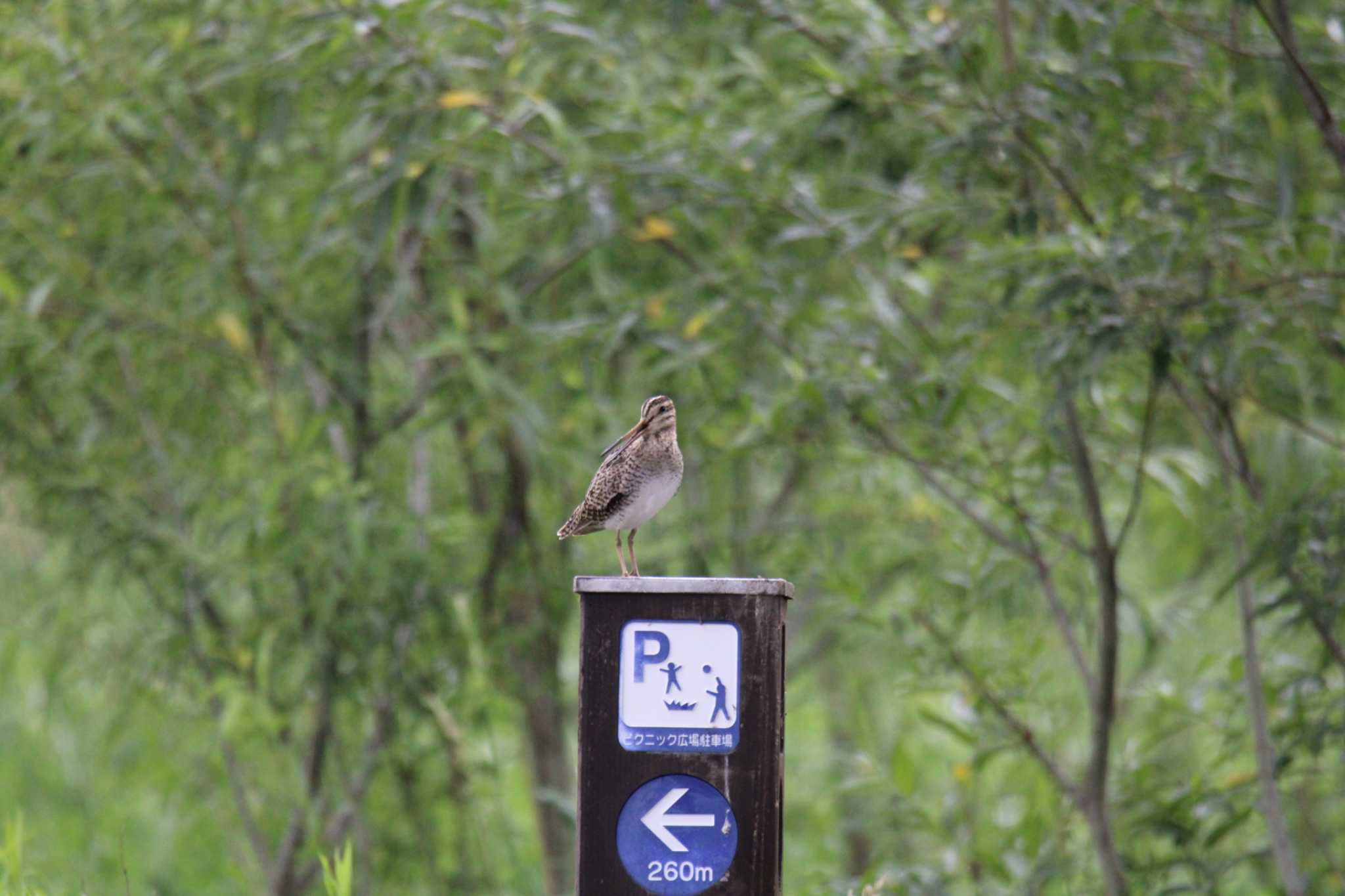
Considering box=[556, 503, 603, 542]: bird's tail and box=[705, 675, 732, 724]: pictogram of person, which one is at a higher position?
box=[556, 503, 603, 542]: bird's tail

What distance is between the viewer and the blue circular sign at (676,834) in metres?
2.27

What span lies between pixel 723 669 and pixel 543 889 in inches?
158

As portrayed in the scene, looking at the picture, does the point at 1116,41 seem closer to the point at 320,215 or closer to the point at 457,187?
the point at 320,215

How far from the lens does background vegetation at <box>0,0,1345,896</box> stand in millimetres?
3730

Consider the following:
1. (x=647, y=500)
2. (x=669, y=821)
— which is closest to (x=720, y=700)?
(x=669, y=821)

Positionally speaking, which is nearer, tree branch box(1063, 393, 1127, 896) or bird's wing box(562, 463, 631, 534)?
bird's wing box(562, 463, 631, 534)

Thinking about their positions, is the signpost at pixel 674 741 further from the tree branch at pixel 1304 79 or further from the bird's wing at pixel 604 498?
the tree branch at pixel 1304 79

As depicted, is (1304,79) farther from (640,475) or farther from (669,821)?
(669,821)

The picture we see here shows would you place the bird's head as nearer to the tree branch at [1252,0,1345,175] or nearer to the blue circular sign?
the blue circular sign

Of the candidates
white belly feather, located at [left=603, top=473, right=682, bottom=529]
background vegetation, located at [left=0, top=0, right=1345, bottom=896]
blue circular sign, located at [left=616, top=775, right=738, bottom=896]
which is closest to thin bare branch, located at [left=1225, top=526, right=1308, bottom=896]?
background vegetation, located at [left=0, top=0, right=1345, bottom=896]

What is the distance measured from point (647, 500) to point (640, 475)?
46 millimetres

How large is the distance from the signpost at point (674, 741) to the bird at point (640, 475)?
197mm

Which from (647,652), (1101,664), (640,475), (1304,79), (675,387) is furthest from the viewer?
(675,387)

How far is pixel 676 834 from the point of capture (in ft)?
7.48
